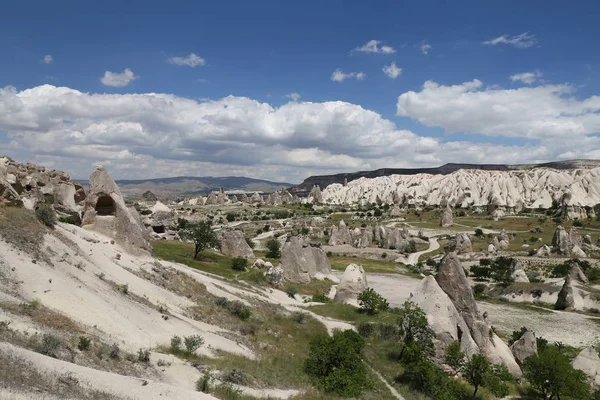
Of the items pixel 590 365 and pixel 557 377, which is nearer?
pixel 557 377

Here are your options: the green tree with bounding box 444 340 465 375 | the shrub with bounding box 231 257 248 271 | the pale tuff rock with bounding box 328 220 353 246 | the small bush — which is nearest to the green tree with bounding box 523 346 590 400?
the green tree with bounding box 444 340 465 375

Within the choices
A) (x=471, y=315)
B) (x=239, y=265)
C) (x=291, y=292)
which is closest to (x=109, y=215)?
(x=291, y=292)

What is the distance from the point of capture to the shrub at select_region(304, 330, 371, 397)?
1864 centimetres

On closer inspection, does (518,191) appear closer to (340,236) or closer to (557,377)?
(340,236)

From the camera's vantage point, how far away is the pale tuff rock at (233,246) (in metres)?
62.3

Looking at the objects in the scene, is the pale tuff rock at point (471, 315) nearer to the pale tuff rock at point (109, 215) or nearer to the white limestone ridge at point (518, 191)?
the pale tuff rock at point (109, 215)

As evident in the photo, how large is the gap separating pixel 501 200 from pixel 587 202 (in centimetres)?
3523

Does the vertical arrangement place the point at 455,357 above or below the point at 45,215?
below

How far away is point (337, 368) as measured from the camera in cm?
1973

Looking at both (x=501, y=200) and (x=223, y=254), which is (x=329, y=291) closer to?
(x=223, y=254)

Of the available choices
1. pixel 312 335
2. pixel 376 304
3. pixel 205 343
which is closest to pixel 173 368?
pixel 205 343

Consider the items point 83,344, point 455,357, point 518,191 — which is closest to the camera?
point 83,344

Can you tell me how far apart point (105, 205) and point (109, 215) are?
1.38m

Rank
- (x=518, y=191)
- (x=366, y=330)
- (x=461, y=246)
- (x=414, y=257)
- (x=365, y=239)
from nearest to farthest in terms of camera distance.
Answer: (x=366, y=330)
(x=461, y=246)
(x=414, y=257)
(x=365, y=239)
(x=518, y=191)
